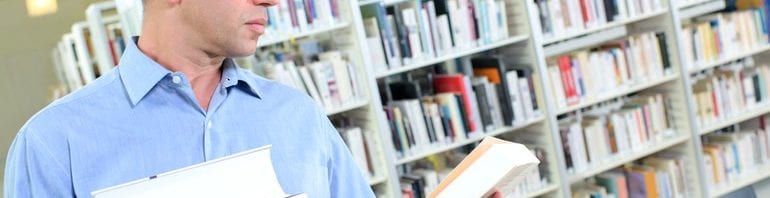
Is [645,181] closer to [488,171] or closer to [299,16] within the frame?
[299,16]

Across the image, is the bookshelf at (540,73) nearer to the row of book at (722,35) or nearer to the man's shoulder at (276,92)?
the row of book at (722,35)

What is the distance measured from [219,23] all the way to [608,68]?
334 centimetres

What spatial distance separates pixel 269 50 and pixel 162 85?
8.47 feet

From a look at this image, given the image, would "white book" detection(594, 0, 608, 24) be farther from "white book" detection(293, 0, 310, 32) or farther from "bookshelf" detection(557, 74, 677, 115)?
"white book" detection(293, 0, 310, 32)

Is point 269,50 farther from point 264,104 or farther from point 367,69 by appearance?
point 264,104

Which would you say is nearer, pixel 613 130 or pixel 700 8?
pixel 613 130

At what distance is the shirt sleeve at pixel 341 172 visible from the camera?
154cm

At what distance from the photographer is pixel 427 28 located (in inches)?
152

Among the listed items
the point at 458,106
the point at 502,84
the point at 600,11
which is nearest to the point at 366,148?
the point at 458,106

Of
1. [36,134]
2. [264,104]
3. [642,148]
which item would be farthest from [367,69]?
[36,134]

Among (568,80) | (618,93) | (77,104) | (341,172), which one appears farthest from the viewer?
(618,93)

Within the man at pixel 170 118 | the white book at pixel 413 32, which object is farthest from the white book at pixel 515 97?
the man at pixel 170 118

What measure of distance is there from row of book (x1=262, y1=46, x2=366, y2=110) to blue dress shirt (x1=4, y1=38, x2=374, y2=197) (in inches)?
81.4

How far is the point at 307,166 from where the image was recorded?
1408 millimetres
